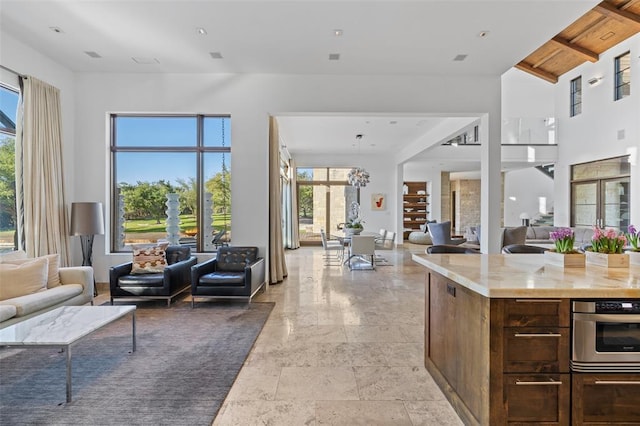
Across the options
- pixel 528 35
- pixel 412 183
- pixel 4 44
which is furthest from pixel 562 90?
pixel 4 44

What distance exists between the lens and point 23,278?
3676 millimetres

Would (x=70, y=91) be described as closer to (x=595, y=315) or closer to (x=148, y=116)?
(x=148, y=116)

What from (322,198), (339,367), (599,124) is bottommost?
(339,367)

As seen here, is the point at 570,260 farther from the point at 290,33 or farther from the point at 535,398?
the point at 290,33

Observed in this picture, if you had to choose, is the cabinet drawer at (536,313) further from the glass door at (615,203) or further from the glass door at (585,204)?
the glass door at (585,204)

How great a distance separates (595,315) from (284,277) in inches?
216

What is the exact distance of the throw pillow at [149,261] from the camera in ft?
16.3

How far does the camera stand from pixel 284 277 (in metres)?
6.71

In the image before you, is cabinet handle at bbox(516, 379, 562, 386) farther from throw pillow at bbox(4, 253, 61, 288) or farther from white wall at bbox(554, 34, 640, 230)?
white wall at bbox(554, 34, 640, 230)

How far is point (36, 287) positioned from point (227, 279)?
215 centimetres

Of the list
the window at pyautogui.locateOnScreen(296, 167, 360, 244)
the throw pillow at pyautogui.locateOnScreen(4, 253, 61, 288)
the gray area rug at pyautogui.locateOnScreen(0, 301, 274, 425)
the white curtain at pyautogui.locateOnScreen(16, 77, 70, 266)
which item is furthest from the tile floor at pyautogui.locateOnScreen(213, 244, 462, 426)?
the window at pyautogui.locateOnScreen(296, 167, 360, 244)

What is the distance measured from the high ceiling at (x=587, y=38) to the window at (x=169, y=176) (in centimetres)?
777

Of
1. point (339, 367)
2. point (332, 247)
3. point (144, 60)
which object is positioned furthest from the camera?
point (332, 247)

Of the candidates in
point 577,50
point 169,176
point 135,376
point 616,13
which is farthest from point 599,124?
point 135,376
